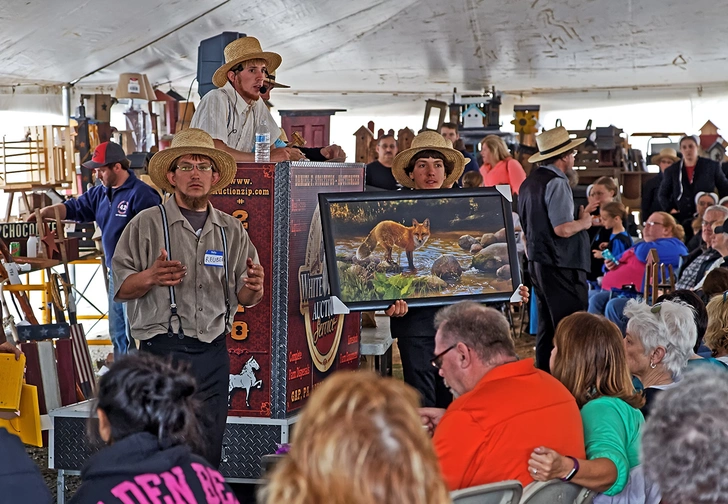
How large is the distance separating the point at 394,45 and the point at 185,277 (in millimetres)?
7641

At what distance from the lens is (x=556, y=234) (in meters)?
6.01

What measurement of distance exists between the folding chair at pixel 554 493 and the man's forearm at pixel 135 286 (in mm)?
1681

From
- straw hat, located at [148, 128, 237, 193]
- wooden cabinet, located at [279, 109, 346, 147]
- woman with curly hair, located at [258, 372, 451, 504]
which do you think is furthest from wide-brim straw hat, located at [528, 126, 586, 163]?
woman with curly hair, located at [258, 372, 451, 504]

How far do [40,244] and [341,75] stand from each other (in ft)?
19.2

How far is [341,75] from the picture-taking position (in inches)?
465

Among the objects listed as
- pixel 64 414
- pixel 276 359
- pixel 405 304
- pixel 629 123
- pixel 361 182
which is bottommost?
pixel 64 414

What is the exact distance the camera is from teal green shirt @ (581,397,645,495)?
2770 mm

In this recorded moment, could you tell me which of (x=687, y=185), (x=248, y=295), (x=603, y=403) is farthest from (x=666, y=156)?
(x=603, y=403)

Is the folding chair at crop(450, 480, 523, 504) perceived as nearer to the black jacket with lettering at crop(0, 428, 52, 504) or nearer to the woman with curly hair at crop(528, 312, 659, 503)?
the woman with curly hair at crop(528, 312, 659, 503)

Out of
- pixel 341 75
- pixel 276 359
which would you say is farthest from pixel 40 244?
pixel 341 75

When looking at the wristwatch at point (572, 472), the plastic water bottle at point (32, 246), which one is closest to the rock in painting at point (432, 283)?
the wristwatch at point (572, 472)

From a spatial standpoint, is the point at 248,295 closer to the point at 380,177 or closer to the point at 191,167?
the point at 191,167

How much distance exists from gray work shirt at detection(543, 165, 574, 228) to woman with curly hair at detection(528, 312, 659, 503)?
299 centimetres

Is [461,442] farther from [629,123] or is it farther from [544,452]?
[629,123]
